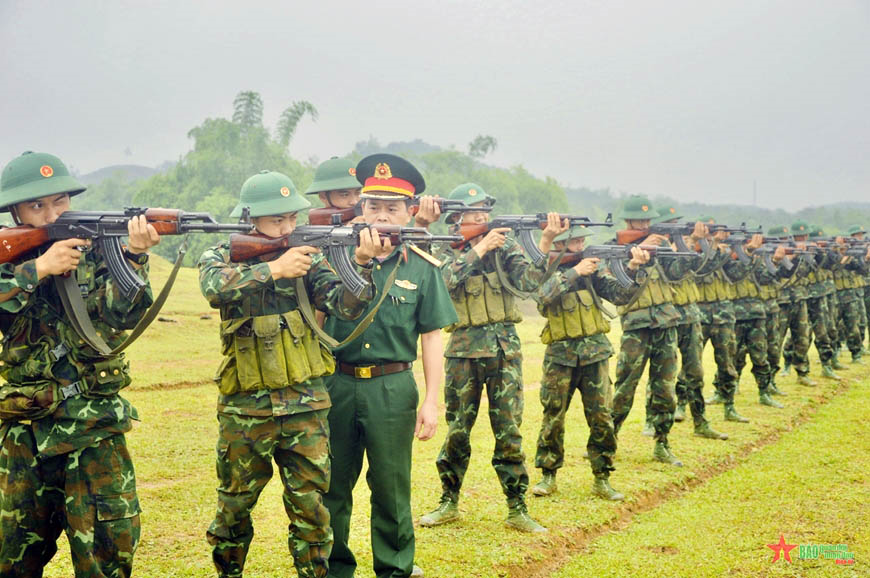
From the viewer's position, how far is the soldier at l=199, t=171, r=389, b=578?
441 centimetres

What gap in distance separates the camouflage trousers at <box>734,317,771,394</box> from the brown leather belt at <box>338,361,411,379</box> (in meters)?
8.75

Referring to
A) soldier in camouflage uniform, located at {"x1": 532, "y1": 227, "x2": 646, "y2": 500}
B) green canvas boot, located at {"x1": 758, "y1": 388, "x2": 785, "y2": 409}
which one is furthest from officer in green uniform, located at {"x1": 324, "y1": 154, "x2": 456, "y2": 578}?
green canvas boot, located at {"x1": 758, "y1": 388, "x2": 785, "y2": 409}

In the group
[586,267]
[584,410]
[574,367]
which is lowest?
[584,410]

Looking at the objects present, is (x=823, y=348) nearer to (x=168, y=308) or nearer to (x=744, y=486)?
(x=744, y=486)

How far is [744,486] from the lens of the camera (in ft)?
26.0

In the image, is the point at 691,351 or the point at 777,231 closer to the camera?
the point at 691,351

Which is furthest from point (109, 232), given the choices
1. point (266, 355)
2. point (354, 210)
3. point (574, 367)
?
point (574, 367)

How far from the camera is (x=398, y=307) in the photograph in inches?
197

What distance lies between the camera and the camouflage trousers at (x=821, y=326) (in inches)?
606

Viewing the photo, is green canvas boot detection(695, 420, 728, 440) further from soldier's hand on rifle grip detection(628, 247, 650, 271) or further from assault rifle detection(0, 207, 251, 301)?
→ assault rifle detection(0, 207, 251, 301)

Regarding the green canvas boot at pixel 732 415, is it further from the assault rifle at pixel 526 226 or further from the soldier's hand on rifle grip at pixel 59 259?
the soldier's hand on rifle grip at pixel 59 259

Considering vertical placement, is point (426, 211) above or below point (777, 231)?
above

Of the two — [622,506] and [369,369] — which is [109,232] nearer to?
[369,369]

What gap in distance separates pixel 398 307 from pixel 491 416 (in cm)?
195
